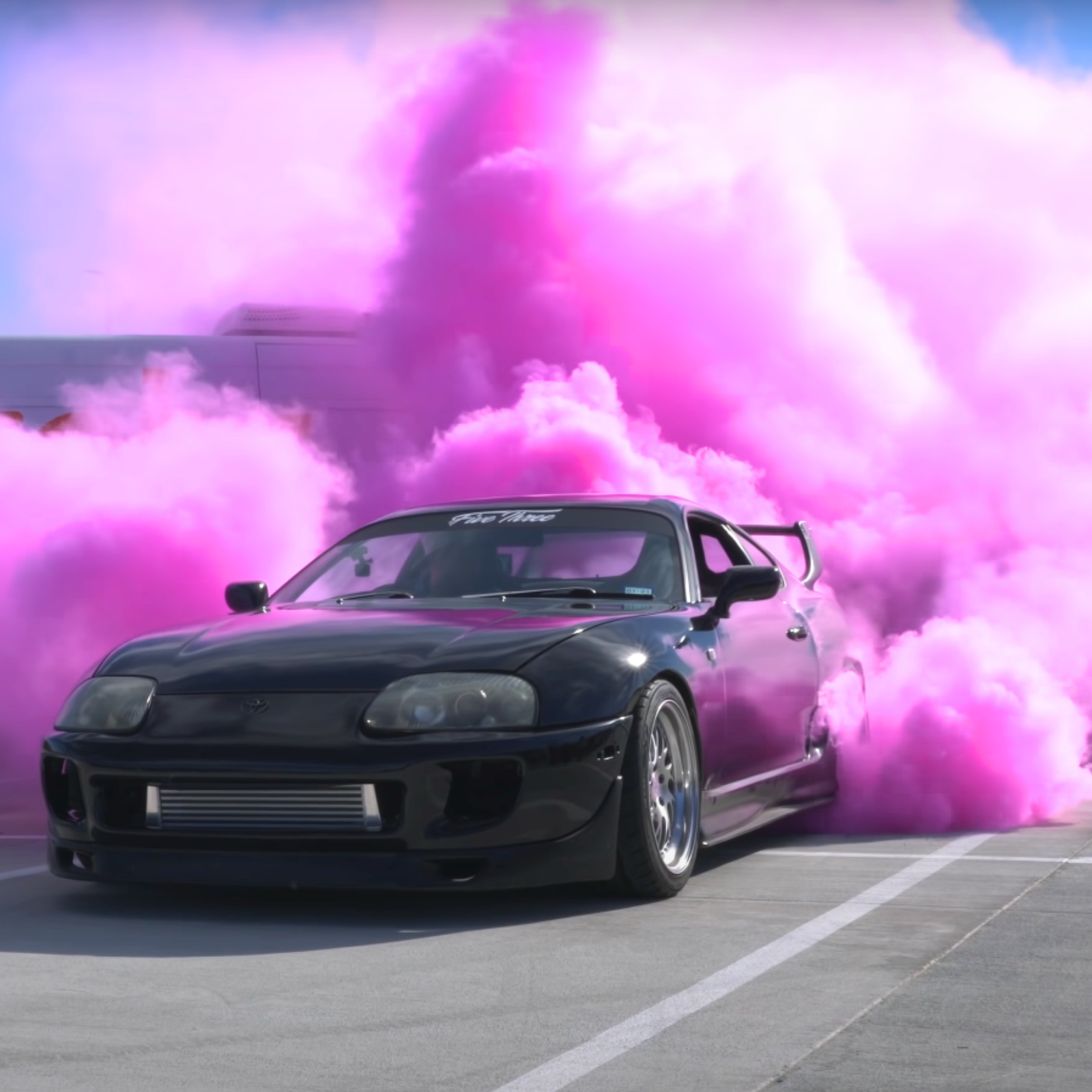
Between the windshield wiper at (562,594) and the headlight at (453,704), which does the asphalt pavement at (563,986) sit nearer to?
the headlight at (453,704)

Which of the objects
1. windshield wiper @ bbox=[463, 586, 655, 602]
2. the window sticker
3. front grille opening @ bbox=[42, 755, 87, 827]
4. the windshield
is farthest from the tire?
front grille opening @ bbox=[42, 755, 87, 827]

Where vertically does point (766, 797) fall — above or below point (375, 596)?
below

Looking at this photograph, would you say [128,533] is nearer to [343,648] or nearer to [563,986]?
[343,648]

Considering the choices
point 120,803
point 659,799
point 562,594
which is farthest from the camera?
point 562,594

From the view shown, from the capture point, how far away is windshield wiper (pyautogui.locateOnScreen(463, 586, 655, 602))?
20.2 feet

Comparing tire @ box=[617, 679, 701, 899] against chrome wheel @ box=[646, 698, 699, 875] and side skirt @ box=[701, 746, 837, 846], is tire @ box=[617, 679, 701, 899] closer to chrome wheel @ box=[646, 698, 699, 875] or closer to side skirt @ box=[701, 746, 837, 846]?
chrome wheel @ box=[646, 698, 699, 875]

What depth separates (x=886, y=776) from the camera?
7531 millimetres

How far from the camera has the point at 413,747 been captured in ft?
16.5

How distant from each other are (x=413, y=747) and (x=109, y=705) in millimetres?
989

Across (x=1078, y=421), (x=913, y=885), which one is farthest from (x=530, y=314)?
(x=913, y=885)

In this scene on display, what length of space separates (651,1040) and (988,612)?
736 cm

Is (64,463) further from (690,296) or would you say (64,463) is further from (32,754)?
(690,296)

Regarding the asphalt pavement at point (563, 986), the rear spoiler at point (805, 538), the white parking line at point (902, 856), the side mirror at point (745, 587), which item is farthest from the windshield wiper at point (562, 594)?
the rear spoiler at point (805, 538)

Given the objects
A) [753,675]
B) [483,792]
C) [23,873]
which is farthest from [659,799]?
[23,873]
